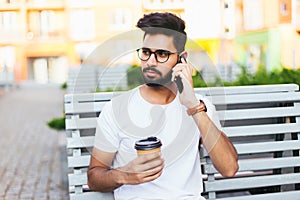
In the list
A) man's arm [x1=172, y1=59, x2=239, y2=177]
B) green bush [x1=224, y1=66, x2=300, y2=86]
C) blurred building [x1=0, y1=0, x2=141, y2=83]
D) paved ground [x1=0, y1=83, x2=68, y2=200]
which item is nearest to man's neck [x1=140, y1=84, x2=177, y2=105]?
man's arm [x1=172, y1=59, x2=239, y2=177]

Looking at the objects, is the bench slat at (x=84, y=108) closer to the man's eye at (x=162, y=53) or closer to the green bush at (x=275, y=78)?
the man's eye at (x=162, y=53)

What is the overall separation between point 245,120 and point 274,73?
209 centimetres

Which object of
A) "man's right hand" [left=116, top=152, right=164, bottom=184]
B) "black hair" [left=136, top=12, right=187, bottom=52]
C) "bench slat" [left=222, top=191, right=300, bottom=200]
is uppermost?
"black hair" [left=136, top=12, right=187, bottom=52]

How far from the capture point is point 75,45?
29.0m

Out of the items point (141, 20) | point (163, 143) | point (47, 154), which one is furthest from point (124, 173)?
point (47, 154)

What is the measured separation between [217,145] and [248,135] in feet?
1.75

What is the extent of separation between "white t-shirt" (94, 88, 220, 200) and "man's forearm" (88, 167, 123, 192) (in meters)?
0.08

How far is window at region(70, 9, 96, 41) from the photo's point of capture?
1036 inches

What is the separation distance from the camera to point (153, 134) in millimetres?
2328

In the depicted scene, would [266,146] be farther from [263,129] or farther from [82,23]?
[82,23]

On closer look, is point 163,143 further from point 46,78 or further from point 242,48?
point 46,78

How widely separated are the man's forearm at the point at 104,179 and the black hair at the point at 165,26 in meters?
0.55

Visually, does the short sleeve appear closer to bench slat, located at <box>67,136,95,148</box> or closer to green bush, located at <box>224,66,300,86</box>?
bench slat, located at <box>67,136,95,148</box>

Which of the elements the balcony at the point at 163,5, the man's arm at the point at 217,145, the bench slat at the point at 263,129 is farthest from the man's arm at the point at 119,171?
the balcony at the point at 163,5
